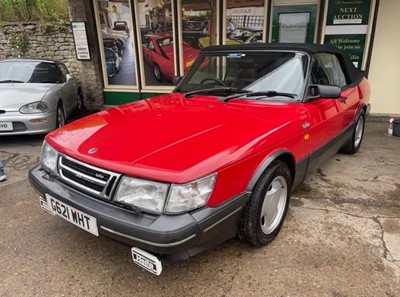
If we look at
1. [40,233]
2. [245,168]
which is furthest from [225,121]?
[40,233]

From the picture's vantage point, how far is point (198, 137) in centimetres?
222

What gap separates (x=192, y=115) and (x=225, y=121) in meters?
0.33

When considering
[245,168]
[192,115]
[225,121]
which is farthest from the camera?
[192,115]

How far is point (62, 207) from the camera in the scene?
222 cm

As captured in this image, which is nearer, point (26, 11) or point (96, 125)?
point (96, 125)

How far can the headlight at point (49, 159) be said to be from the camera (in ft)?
7.95

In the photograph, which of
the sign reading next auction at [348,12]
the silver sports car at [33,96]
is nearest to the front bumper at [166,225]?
the silver sports car at [33,96]

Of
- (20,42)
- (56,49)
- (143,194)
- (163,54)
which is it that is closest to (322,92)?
(143,194)

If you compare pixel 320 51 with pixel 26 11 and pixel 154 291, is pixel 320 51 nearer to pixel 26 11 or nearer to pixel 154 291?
pixel 154 291

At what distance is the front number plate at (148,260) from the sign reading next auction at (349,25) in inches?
233

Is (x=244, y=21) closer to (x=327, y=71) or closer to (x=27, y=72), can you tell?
(x=327, y=71)

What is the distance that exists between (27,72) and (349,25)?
6.12m

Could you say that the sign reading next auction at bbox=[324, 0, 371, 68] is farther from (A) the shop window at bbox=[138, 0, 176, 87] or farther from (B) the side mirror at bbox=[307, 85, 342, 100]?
(B) the side mirror at bbox=[307, 85, 342, 100]

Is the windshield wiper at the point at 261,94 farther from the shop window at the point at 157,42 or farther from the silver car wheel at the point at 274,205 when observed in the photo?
the shop window at the point at 157,42
